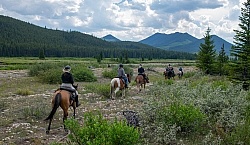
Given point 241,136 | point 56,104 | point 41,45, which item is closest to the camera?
point 241,136

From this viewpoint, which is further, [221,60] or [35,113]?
[221,60]

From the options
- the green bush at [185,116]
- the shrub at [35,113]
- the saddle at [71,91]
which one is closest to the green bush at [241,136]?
the green bush at [185,116]

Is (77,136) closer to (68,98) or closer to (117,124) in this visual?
(117,124)

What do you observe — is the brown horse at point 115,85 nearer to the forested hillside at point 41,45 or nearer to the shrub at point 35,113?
the shrub at point 35,113

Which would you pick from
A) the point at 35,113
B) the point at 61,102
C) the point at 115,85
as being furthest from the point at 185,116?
the point at 115,85

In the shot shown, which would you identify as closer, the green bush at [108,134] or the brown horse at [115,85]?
the green bush at [108,134]

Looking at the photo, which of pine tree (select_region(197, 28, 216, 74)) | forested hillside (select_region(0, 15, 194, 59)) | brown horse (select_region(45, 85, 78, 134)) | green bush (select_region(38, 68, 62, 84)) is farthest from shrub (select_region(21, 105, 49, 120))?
forested hillside (select_region(0, 15, 194, 59))

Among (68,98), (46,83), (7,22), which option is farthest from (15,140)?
(7,22)

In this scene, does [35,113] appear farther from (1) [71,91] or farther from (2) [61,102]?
(2) [61,102]

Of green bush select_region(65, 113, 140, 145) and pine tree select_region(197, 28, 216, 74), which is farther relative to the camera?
pine tree select_region(197, 28, 216, 74)

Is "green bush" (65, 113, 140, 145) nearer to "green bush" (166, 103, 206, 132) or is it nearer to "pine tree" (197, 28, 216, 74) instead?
"green bush" (166, 103, 206, 132)

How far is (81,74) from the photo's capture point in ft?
106

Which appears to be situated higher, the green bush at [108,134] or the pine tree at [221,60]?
the pine tree at [221,60]

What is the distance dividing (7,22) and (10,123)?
580 ft
